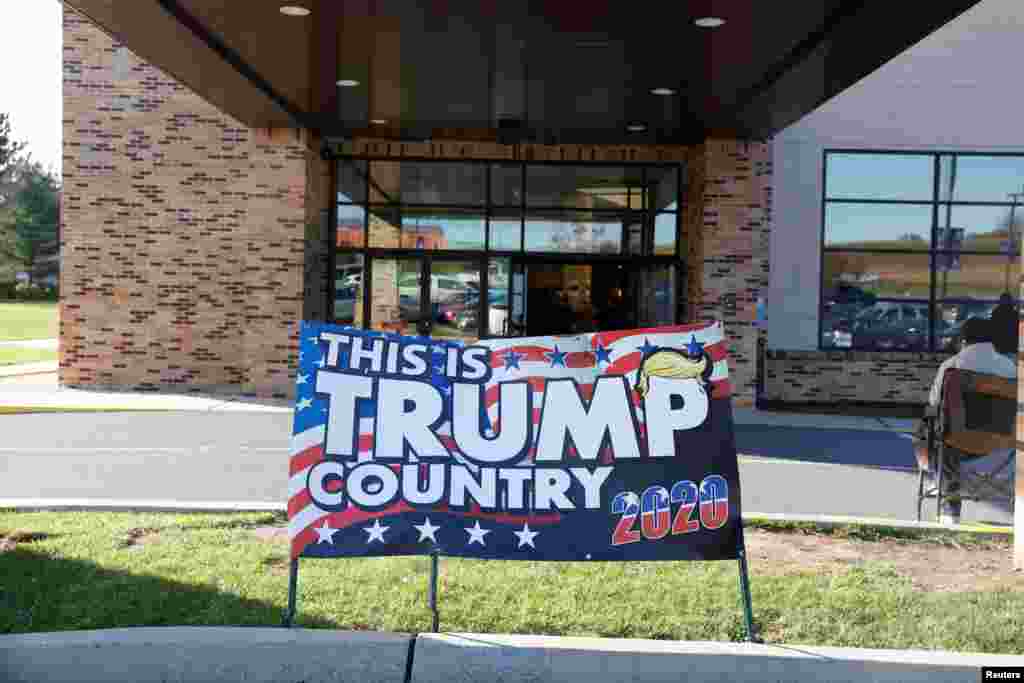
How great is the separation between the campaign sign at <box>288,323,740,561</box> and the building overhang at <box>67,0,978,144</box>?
585 centimetres

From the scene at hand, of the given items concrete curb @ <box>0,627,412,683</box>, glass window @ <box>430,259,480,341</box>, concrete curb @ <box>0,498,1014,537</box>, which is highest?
glass window @ <box>430,259,480,341</box>

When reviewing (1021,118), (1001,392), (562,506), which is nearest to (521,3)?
(1001,392)

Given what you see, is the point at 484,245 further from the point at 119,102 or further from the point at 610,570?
the point at 610,570

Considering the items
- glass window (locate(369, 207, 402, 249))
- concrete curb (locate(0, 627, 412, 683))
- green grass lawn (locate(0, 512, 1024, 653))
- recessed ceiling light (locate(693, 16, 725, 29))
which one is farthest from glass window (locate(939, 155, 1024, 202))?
concrete curb (locate(0, 627, 412, 683))

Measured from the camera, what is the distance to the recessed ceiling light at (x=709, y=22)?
10.6 meters

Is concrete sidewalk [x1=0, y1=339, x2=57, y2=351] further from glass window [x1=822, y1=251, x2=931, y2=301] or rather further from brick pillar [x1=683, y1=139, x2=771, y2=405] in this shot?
glass window [x1=822, y1=251, x2=931, y2=301]

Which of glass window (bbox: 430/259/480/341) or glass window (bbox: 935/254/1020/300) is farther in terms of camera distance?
glass window (bbox: 935/254/1020/300)

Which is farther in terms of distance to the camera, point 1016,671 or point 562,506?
point 562,506

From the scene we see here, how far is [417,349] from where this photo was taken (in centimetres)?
560

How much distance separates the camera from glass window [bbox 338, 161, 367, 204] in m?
18.0

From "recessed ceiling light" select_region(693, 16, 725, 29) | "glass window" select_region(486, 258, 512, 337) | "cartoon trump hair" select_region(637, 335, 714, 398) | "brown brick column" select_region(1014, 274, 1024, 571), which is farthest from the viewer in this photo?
"glass window" select_region(486, 258, 512, 337)

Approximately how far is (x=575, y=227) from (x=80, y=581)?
42.9 feet

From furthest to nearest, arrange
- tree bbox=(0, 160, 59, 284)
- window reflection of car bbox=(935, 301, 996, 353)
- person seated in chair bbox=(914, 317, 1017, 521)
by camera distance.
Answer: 1. tree bbox=(0, 160, 59, 284)
2. window reflection of car bbox=(935, 301, 996, 353)
3. person seated in chair bbox=(914, 317, 1017, 521)

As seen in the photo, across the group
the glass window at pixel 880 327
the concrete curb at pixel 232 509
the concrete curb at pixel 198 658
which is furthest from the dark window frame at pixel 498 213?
the concrete curb at pixel 198 658
